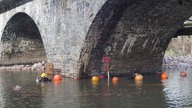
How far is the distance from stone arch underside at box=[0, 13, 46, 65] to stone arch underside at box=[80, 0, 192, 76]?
1069 cm

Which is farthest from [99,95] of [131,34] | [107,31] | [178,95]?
[131,34]

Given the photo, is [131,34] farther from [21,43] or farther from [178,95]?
[21,43]

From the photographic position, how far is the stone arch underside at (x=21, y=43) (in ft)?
95.4

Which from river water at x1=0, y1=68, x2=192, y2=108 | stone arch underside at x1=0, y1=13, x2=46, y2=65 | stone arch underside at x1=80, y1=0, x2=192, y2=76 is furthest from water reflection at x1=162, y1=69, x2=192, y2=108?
stone arch underside at x1=0, y1=13, x2=46, y2=65

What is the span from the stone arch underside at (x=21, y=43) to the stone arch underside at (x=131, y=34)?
10.7 m

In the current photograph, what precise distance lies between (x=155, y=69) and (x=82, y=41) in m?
6.85

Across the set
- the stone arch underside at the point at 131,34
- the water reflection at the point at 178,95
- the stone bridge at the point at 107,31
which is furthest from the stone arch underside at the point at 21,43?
the water reflection at the point at 178,95

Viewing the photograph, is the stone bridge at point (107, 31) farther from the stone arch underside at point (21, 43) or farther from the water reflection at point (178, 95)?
the stone arch underside at point (21, 43)

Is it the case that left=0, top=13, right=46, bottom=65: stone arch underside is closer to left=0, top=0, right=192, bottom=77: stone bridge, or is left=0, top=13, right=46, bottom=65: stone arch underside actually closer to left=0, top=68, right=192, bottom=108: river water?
left=0, top=0, right=192, bottom=77: stone bridge

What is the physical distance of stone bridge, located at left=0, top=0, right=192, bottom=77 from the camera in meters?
17.1

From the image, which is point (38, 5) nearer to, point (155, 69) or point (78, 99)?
point (155, 69)

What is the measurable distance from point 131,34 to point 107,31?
1.94 m

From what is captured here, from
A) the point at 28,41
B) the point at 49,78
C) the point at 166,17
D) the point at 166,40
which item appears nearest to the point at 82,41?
the point at 49,78

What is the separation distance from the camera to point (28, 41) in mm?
31734
